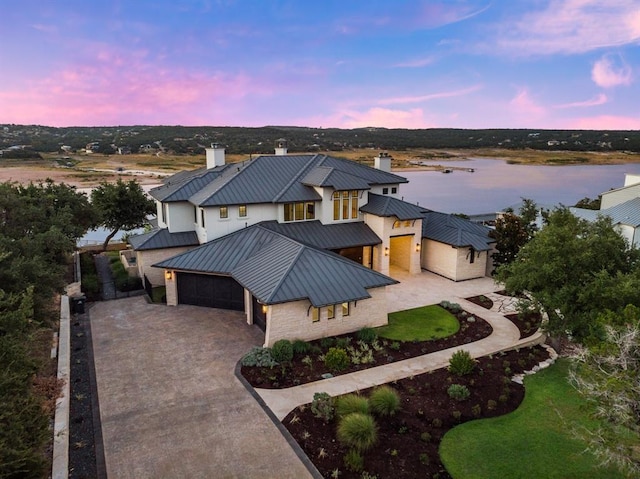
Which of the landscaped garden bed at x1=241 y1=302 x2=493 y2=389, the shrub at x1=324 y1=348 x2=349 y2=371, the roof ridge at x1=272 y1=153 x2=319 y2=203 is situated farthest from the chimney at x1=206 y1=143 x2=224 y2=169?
the shrub at x1=324 y1=348 x2=349 y2=371

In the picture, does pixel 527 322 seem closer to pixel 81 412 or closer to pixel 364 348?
pixel 364 348

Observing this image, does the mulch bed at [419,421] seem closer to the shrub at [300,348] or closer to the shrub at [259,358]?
the shrub at [259,358]

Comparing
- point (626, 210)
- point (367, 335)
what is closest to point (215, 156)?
point (367, 335)

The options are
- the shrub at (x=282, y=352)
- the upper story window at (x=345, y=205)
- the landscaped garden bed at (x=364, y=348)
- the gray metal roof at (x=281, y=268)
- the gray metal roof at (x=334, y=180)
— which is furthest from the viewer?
the upper story window at (x=345, y=205)

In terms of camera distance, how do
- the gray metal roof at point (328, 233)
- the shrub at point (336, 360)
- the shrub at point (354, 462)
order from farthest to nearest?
the gray metal roof at point (328, 233), the shrub at point (336, 360), the shrub at point (354, 462)

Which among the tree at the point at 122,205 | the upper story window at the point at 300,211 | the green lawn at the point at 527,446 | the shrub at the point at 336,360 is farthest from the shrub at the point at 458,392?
the tree at the point at 122,205

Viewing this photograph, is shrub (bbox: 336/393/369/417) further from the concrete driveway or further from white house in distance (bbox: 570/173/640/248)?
white house in distance (bbox: 570/173/640/248)
